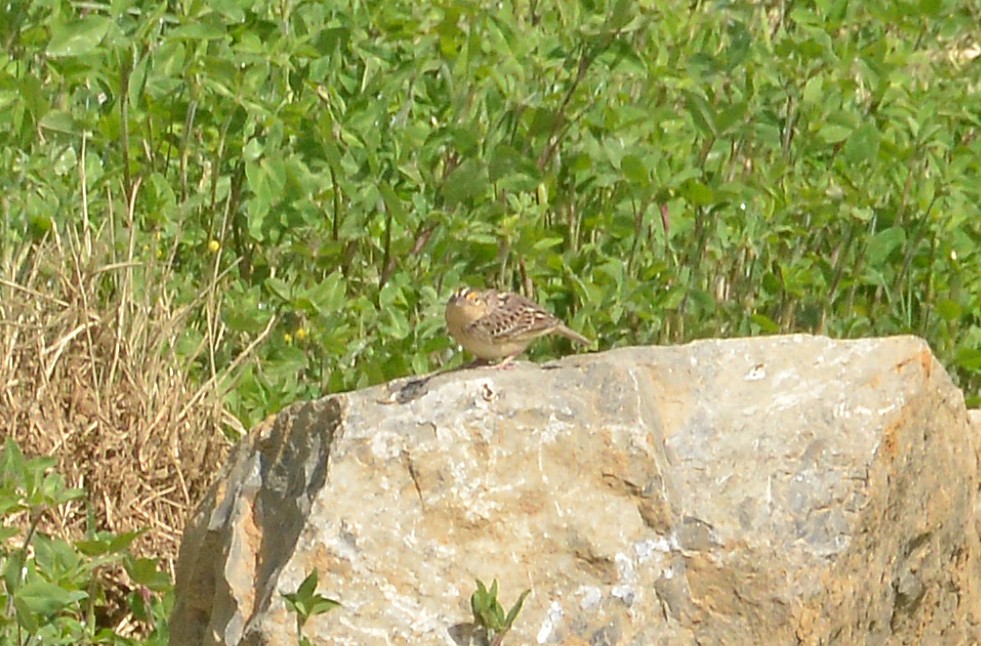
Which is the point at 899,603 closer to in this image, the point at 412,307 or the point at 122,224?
the point at 412,307

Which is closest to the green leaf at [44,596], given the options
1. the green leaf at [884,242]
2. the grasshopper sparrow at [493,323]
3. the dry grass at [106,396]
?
the dry grass at [106,396]

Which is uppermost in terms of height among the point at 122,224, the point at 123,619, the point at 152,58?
the point at 152,58

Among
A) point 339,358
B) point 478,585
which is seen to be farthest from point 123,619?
point 478,585

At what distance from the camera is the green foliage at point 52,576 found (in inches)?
200

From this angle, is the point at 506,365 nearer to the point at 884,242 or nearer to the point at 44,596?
the point at 44,596

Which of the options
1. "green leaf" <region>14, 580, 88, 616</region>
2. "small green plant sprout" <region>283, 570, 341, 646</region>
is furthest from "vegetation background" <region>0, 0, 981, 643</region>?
"small green plant sprout" <region>283, 570, 341, 646</region>

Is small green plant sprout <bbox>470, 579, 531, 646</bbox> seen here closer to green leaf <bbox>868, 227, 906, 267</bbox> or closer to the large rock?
the large rock

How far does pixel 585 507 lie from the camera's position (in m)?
4.73

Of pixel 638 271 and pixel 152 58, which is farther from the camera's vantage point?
pixel 638 271

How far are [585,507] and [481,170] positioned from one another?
2864 mm

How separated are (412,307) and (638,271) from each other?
3.64ft

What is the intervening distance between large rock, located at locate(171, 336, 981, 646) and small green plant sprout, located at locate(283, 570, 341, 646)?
8 centimetres

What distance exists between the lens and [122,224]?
23.5 ft

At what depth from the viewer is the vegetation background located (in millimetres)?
6500
